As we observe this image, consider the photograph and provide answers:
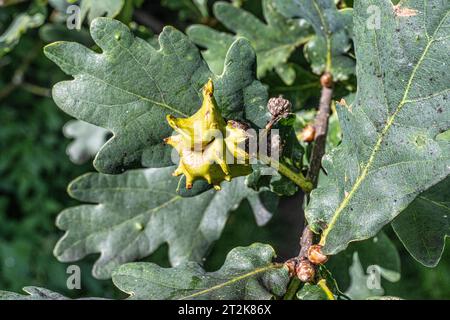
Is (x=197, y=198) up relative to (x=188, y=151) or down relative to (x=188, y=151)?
down

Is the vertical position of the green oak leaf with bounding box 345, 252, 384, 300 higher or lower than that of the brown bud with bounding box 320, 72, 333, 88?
lower

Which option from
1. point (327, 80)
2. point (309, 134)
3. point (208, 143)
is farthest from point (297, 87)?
point (208, 143)

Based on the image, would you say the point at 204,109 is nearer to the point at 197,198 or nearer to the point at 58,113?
the point at 197,198

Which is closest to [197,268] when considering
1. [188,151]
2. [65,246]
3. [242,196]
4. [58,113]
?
[188,151]

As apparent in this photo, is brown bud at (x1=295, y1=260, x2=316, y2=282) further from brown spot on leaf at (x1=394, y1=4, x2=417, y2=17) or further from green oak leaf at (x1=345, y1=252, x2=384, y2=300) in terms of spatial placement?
green oak leaf at (x1=345, y1=252, x2=384, y2=300)

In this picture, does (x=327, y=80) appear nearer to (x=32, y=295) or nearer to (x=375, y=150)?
(x=375, y=150)

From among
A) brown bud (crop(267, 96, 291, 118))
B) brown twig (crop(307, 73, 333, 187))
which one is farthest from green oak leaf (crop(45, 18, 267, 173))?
brown twig (crop(307, 73, 333, 187))
